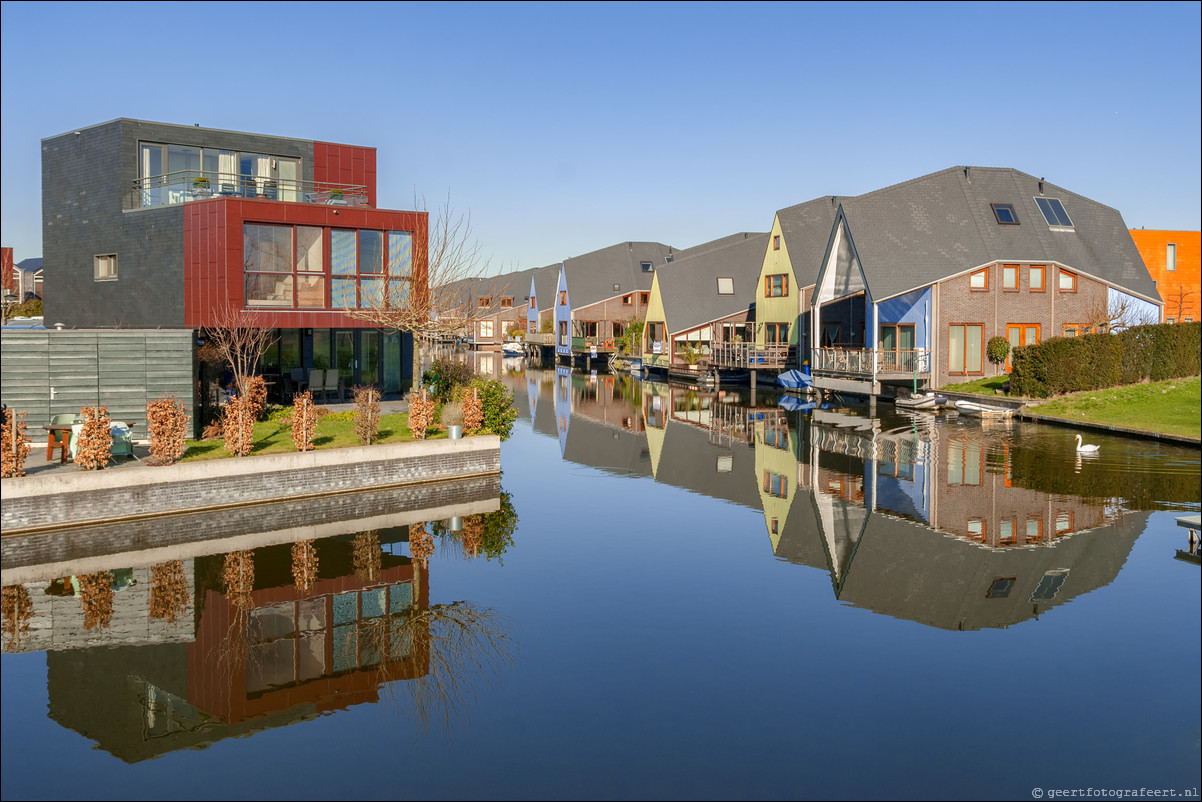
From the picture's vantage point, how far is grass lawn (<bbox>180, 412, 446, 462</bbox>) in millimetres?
21203

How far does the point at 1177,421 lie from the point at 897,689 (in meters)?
23.1

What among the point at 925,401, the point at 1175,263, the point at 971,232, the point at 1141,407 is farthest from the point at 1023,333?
the point at 1175,263

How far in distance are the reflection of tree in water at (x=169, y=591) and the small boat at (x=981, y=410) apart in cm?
2828

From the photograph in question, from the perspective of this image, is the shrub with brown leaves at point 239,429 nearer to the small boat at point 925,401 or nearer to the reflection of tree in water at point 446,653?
the reflection of tree in water at point 446,653

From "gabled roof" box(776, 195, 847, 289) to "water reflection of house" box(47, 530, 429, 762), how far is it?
43302mm

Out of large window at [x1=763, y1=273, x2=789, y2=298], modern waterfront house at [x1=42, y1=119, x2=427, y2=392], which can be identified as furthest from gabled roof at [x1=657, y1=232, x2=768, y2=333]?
modern waterfront house at [x1=42, y1=119, x2=427, y2=392]

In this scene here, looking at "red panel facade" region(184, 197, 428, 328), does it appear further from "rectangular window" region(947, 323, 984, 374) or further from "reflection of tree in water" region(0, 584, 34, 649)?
"rectangular window" region(947, 323, 984, 374)

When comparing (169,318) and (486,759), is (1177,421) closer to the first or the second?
(486,759)

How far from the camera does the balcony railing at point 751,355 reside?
54562mm

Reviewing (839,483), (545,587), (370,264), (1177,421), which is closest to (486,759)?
(545,587)

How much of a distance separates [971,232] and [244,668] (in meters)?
40.8

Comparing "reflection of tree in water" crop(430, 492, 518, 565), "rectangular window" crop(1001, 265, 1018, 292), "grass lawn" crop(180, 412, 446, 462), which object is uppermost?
"rectangular window" crop(1001, 265, 1018, 292)

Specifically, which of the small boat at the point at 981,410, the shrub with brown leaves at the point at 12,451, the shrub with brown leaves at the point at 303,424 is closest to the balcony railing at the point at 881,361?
the small boat at the point at 981,410

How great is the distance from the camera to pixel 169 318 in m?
29.5
